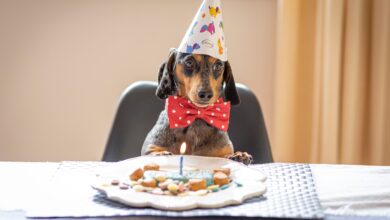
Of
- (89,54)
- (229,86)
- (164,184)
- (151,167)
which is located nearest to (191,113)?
(229,86)

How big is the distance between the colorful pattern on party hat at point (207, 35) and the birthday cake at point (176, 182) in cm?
36

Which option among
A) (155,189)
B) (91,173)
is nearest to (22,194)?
(91,173)

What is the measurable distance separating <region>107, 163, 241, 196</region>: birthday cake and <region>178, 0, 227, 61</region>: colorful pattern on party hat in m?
0.36

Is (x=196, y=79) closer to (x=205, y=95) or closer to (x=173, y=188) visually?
(x=205, y=95)

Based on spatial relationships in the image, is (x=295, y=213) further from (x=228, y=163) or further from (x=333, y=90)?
(x=333, y=90)

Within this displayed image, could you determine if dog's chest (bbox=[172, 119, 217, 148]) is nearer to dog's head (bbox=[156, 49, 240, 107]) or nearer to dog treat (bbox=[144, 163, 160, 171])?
dog's head (bbox=[156, 49, 240, 107])

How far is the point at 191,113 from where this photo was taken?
1429 mm

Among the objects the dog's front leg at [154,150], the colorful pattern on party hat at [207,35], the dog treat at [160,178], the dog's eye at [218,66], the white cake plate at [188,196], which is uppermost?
the colorful pattern on party hat at [207,35]

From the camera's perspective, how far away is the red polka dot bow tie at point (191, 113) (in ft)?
4.66

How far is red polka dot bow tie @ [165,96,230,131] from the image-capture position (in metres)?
1.42

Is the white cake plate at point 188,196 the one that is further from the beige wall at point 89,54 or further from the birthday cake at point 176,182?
the beige wall at point 89,54

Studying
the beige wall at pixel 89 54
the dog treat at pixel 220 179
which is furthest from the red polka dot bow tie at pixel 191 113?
the beige wall at pixel 89 54

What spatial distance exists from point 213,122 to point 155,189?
1.37ft

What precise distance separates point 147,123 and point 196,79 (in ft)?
1.33
